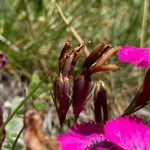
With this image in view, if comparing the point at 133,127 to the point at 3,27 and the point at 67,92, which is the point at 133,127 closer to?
the point at 67,92

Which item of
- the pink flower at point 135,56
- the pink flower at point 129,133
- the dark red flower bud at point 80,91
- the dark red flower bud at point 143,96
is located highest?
the pink flower at point 135,56

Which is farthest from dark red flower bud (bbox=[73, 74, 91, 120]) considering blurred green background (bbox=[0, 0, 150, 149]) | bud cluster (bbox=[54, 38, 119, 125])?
blurred green background (bbox=[0, 0, 150, 149])

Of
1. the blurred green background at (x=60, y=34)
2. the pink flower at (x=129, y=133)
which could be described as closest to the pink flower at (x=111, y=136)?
the pink flower at (x=129, y=133)

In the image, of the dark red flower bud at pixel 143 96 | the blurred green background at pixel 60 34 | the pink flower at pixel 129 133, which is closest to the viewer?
the pink flower at pixel 129 133

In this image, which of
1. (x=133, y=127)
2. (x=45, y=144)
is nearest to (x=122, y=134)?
(x=133, y=127)

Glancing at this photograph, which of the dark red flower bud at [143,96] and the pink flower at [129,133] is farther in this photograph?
the dark red flower bud at [143,96]

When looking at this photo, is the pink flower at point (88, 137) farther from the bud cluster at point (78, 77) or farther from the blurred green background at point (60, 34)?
the blurred green background at point (60, 34)

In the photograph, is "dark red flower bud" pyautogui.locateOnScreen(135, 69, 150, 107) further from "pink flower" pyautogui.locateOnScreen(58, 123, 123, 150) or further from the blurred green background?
the blurred green background
